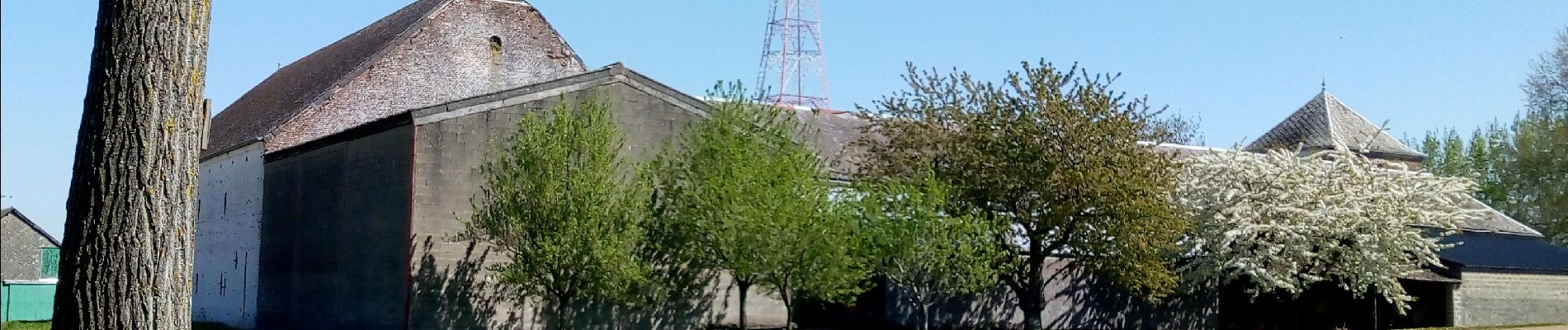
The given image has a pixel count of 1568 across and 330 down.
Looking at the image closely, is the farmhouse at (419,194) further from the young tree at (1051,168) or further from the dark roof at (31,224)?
the dark roof at (31,224)

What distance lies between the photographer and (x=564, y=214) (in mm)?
21281

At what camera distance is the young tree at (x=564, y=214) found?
2122 cm

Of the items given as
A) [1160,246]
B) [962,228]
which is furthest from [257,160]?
[1160,246]

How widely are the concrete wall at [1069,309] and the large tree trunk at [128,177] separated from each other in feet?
69.7

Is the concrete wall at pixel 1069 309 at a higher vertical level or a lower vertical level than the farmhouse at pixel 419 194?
lower

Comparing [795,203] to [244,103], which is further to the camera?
[244,103]

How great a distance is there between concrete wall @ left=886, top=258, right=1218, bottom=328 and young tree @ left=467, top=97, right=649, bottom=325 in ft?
23.8

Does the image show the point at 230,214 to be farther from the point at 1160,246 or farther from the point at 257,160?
the point at 1160,246

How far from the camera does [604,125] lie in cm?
2256

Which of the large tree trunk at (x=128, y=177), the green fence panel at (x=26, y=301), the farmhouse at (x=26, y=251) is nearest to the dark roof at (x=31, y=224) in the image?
the farmhouse at (x=26, y=251)

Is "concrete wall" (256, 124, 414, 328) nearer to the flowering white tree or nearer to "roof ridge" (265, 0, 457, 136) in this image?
"roof ridge" (265, 0, 457, 136)

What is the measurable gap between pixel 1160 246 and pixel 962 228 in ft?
14.5

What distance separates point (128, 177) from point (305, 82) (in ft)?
93.3

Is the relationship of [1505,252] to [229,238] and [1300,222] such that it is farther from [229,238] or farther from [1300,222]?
[229,238]
